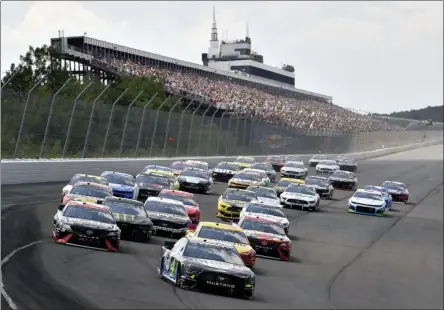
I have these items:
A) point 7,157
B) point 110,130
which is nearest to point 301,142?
point 110,130

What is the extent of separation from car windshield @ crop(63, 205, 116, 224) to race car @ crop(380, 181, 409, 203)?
798 inches

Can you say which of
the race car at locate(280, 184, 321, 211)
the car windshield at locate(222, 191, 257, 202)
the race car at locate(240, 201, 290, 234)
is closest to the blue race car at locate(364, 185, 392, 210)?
the race car at locate(280, 184, 321, 211)

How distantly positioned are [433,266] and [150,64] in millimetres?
63159

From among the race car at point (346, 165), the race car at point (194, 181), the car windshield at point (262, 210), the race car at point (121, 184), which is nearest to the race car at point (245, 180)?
the race car at point (194, 181)

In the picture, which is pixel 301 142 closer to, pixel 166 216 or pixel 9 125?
pixel 9 125

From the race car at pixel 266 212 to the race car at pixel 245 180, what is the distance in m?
12.7

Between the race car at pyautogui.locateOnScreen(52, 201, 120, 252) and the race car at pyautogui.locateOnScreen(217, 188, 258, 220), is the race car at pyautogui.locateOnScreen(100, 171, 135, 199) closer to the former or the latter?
the race car at pyautogui.locateOnScreen(217, 188, 258, 220)

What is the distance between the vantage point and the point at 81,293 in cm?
1253

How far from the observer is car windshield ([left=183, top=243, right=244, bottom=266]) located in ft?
49.3

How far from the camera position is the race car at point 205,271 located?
14.1m

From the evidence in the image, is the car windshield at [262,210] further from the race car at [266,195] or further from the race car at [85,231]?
the race car at [85,231]

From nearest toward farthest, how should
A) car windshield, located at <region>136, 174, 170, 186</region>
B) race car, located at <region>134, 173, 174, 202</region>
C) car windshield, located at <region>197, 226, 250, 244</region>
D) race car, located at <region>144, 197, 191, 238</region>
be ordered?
1. car windshield, located at <region>197, 226, 250, 244</region>
2. race car, located at <region>144, 197, 191, 238</region>
3. race car, located at <region>134, 173, 174, 202</region>
4. car windshield, located at <region>136, 174, 170, 186</region>

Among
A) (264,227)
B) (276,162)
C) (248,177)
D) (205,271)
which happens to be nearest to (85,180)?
(264,227)

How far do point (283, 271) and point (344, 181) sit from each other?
94.7ft
